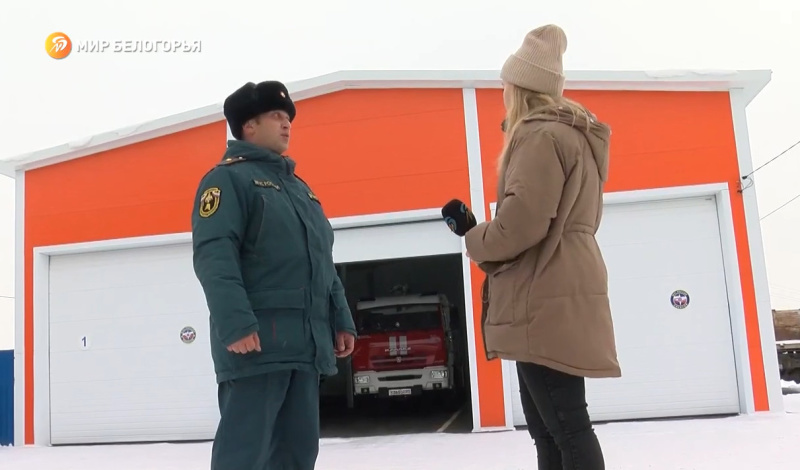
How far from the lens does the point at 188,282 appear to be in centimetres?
986

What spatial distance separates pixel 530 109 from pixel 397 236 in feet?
21.6

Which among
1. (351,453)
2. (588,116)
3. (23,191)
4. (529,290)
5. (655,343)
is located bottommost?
(351,453)

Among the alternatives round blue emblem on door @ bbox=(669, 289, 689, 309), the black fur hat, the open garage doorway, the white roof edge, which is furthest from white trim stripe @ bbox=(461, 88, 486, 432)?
the black fur hat

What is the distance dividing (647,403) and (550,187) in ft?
23.0

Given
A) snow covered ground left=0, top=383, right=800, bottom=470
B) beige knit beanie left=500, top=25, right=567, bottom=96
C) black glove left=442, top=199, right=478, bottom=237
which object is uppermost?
beige knit beanie left=500, top=25, right=567, bottom=96

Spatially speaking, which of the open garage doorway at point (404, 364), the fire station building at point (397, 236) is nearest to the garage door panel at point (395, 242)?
the fire station building at point (397, 236)

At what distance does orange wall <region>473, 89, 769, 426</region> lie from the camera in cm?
871

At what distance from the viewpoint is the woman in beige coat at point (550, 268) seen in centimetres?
238

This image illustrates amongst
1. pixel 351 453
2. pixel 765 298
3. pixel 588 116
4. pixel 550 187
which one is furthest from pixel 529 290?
pixel 765 298

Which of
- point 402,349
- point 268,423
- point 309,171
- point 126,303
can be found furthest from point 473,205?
point 268,423

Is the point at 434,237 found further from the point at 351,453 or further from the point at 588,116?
the point at 588,116

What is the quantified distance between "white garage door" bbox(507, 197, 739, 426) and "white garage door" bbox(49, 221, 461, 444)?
137 inches

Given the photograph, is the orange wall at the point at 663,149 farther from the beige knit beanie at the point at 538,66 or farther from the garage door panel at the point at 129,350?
the beige knit beanie at the point at 538,66

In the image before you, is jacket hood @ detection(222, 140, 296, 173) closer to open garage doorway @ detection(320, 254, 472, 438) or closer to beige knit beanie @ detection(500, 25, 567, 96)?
beige knit beanie @ detection(500, 25, 567, 96)
